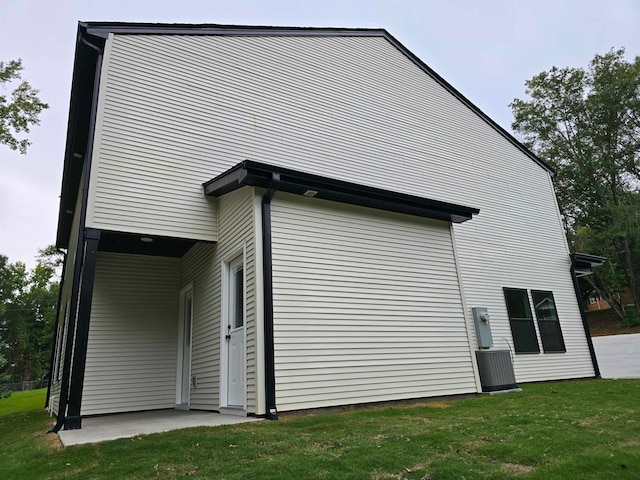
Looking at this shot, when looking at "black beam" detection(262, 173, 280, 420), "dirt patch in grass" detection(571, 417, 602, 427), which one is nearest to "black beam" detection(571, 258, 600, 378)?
"dirt patch in grass" detection(571, 417, 602, 427)

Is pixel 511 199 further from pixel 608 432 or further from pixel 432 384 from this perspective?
pixel 608 432

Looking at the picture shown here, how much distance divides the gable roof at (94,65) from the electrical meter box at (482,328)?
6401mm

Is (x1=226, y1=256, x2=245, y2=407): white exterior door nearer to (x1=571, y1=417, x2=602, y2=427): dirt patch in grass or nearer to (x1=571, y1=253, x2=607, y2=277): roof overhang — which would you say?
(x1=571, y1=417, x2=602, y2=427): dirt patch in grass

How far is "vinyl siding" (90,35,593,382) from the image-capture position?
6.70 metres

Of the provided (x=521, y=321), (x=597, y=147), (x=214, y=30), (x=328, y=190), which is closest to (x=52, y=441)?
(x=328, y=190)

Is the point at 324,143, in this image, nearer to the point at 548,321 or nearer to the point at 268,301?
Answer: the point at 268,301

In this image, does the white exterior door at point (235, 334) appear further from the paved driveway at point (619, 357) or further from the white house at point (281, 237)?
the paved driveway at point (619, 357)

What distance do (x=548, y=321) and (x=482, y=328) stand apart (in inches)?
127

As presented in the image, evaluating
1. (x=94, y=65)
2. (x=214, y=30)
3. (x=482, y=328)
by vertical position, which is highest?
(x=214, y=30)

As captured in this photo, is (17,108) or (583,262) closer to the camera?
(583,262)

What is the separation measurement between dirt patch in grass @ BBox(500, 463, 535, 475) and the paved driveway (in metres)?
9.12

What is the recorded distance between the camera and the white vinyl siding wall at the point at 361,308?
5.39 meters

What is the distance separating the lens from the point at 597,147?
938 inches

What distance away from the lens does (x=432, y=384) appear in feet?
21.0
